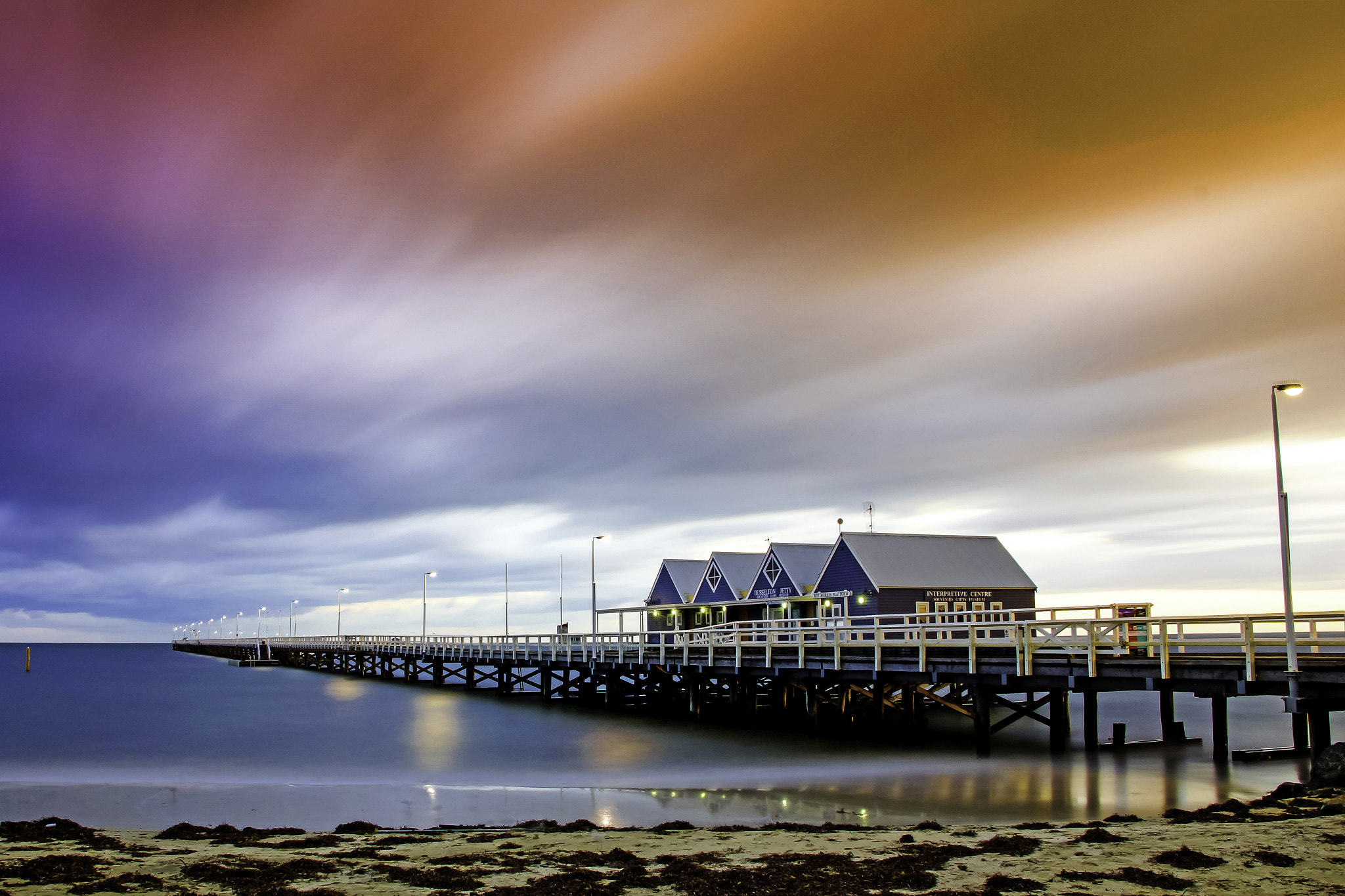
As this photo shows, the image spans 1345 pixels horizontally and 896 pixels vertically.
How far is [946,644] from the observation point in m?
24.8

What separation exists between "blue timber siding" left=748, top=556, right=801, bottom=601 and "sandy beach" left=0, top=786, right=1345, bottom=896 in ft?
112

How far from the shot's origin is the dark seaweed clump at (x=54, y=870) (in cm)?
1146

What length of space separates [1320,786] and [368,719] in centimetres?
3775

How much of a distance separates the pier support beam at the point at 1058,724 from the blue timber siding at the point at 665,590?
132 ft

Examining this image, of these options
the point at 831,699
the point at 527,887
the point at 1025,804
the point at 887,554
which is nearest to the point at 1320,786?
the point at 1025,804

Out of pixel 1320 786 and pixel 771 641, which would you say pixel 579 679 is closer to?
pixel 771 641

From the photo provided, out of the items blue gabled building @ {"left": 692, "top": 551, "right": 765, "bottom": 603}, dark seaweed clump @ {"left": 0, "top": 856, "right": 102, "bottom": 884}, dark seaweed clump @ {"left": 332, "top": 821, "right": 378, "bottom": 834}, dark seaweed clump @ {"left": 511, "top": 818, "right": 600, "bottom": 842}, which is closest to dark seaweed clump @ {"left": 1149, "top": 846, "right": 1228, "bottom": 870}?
dark seaweed clump @ {"left": 511, "top": 818, "right": 600, "bottom": 842}

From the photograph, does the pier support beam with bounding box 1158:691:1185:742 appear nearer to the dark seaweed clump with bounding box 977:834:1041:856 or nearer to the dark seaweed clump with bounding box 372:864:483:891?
the dark seaweed clump with bounding box 977:834:1041:856

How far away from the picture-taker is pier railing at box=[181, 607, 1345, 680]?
66.5 feet

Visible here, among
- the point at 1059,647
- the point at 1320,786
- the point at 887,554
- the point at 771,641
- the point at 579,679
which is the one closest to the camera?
the point at 1320,786

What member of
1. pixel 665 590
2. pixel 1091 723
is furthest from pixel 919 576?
pixel 665 590

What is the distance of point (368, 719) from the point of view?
43.9 meters

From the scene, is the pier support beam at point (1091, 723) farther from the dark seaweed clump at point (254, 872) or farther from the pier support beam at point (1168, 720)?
the dark seaweed clump at point (254, 872)

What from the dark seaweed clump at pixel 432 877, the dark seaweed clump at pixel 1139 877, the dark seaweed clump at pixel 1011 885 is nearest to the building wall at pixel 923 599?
the dark seaweed clump at pixel 1139 877
